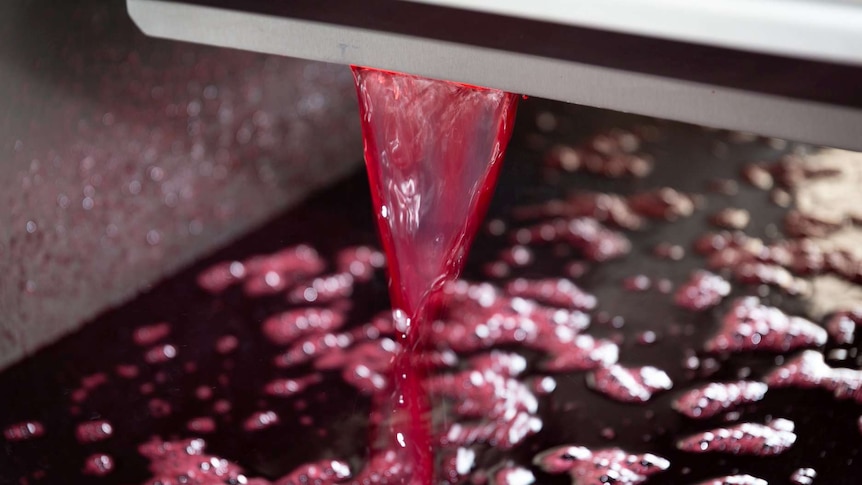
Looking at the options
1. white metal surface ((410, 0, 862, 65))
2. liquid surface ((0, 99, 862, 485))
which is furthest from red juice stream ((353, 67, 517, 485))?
white metal surface ((410, 0, 862, 65))

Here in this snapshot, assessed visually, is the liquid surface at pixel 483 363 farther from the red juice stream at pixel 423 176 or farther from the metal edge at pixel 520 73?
the metal edge at pixel 520 73

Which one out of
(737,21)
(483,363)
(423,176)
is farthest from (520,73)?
(483,363)

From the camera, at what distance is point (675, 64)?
0.35 meters

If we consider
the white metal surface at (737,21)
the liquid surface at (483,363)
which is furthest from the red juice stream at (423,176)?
the white metal surface at (737,21)

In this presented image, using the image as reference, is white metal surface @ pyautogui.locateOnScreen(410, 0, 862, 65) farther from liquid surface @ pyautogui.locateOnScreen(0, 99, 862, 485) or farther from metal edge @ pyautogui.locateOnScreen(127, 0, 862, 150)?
liquid surface @ pyautogui.locateOnScreen(0, 99, 862, 485)

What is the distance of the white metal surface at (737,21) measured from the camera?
32 cm

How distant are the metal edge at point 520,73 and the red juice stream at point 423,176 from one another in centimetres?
12

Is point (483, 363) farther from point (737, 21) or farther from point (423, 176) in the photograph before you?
point (737, 21)

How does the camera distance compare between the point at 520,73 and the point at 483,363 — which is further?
the point at 483,363

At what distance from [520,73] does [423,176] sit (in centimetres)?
20

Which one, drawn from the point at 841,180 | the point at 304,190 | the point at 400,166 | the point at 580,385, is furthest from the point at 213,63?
the point at 841,180

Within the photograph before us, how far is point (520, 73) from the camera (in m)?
0.39

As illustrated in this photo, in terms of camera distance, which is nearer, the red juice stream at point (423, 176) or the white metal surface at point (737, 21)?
the white metal surface at point (737, 21)

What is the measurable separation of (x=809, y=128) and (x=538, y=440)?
12.0 inches
